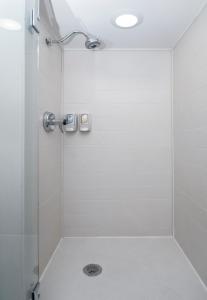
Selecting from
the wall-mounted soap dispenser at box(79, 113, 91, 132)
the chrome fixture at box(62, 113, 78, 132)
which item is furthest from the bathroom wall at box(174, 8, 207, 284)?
the chrome fixture at box(62, 113, 78, 132)

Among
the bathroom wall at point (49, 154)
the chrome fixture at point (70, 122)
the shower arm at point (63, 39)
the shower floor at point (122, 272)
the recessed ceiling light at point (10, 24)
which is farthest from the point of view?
the chrome fixture at point (70, 122)

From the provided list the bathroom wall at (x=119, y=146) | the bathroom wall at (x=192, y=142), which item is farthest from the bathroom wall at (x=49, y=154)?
the bathroom wall at (x=192, y=142)

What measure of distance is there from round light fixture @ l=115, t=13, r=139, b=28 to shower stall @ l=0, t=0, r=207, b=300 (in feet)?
0.03

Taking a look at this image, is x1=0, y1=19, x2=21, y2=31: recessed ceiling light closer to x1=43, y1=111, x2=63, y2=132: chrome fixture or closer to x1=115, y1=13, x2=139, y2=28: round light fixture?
x1=43, y1=111, x2=63, y2=132: chrome fixture

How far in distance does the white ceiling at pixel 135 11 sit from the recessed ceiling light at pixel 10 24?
0.58 metres

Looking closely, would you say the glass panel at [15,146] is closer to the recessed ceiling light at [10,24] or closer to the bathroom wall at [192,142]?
the recessed ceiling light at [10,24]

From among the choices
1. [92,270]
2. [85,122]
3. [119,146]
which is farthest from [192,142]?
[92,270]

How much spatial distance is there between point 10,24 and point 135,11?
92cm

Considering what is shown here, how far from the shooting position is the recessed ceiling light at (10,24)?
90 cm

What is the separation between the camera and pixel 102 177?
1988mm

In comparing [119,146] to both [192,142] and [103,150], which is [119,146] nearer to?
[103,150]

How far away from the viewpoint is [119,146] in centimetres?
199

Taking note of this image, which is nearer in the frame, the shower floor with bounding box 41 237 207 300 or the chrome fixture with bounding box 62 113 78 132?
the shower floor with bounding box 41 237 207 300

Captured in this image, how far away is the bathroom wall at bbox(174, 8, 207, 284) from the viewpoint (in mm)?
1359
